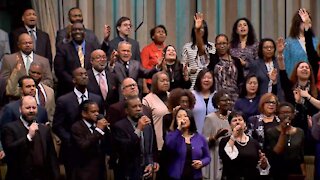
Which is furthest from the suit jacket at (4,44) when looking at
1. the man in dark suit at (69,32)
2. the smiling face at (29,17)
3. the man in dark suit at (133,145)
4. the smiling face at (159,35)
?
the man in dark suit at (133,145)

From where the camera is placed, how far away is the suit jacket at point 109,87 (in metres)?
13.7

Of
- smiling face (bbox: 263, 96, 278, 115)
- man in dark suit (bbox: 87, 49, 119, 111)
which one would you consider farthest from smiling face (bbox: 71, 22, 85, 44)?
smiling face (bbox: 263, 96, 278, 115)

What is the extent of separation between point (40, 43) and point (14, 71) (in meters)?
0.95

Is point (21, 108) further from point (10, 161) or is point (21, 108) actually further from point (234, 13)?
point (234, 13)

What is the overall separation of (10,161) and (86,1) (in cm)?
438

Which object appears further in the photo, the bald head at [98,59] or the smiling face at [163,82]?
the bald head at [98,59]

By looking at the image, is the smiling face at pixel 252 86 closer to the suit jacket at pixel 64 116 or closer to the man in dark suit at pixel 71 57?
the man in dark suit at pixel 71 57

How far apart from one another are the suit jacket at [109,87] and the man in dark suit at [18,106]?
88 cm

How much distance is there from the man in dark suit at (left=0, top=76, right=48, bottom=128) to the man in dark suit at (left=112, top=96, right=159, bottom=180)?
78cm

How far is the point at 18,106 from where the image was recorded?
12.7m

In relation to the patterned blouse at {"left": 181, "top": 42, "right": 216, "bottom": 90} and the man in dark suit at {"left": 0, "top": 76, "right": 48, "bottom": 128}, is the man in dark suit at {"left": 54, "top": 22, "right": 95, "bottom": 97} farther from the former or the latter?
the patterned blouse at {"left": 181, "top": 42, "right": 216, "bottom": 90}

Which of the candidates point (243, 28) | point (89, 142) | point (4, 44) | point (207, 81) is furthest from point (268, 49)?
point (4, 44)

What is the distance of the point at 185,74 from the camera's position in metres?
14.3

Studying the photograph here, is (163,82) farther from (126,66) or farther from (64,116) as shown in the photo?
(64,116)
